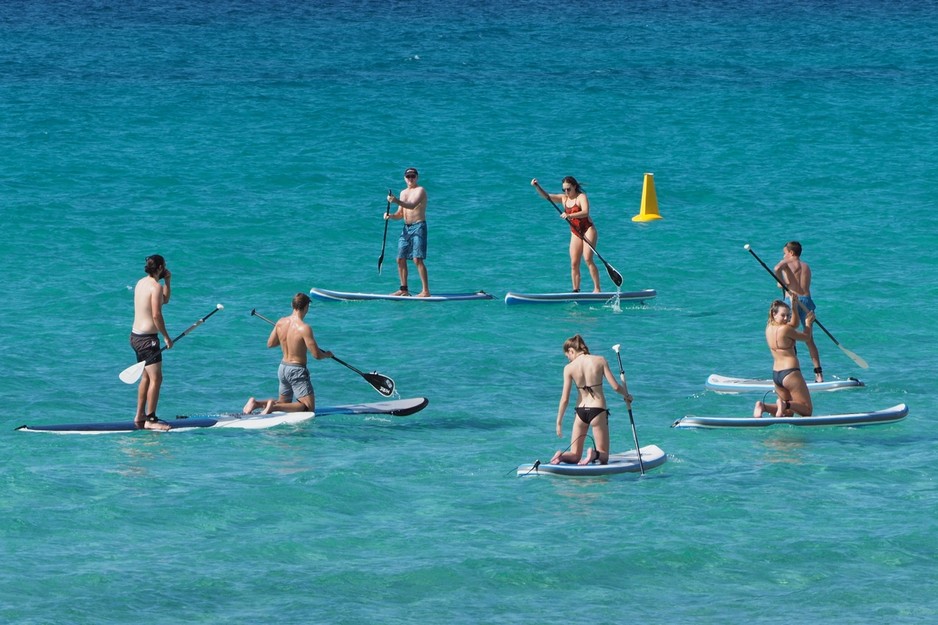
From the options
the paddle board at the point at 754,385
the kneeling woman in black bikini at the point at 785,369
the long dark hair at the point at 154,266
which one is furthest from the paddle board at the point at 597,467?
the long dark hair at the point at 154,266

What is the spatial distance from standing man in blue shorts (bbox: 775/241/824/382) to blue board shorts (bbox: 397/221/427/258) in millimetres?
6232

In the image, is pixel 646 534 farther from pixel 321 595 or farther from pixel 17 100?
pixel 17 100

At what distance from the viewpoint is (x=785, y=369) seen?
51.5 ft

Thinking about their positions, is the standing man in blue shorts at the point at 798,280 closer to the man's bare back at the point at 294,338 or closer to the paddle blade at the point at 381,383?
the paddle blade at the point at 381,383

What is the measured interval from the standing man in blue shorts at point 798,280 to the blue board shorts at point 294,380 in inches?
209

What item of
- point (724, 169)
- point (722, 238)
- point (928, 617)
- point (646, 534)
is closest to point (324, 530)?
point (646, 534)

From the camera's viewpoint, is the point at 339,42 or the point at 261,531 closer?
the point at 261,531

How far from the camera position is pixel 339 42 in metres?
51.0

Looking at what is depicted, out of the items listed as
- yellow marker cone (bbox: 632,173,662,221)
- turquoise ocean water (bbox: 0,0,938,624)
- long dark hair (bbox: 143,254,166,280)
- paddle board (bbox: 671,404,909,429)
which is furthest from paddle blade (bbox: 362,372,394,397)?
yellow marker cone (bbox: 632,173,662,221)

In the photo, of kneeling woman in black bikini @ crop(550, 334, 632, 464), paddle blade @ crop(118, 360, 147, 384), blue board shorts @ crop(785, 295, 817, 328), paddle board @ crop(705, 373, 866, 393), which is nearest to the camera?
kneeling woman in black bikini @ crop(550, 334, 632, 464)

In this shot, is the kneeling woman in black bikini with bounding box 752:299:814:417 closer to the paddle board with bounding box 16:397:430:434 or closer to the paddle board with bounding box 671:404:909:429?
the paddle board with bounding box 671:404:909:429

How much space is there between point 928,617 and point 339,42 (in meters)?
42.0

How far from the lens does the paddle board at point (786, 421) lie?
15641mm

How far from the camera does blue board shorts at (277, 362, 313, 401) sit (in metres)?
15.9
